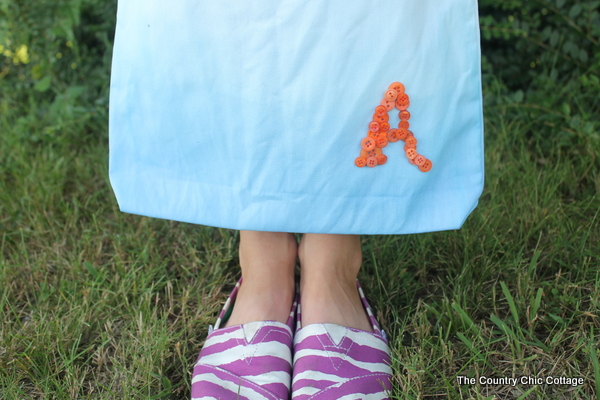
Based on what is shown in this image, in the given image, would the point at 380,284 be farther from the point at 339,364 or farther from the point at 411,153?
the point at 411,153

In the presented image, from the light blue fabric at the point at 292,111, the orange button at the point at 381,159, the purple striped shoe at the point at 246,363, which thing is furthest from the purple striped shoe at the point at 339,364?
the orange button at the point at 381,159

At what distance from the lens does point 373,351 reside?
1.01 m

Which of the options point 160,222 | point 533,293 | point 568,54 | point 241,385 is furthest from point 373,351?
point 568,54

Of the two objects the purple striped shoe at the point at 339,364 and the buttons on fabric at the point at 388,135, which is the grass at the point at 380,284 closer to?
the purple striped shoe at the point at 339,364

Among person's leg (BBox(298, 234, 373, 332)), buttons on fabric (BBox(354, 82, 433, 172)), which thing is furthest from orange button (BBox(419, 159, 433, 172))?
person's leg (BBox(298, 234, 373, 332))

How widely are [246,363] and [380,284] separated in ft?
1.23

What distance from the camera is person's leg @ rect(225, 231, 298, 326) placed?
106cm

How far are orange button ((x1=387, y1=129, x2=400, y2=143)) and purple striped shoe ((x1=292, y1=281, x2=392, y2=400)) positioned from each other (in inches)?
15.2

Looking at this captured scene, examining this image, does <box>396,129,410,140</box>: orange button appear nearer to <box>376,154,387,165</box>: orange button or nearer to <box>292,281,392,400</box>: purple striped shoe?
<box>376,154,387,165</box>: orange button

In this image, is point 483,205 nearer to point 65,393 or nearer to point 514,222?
point 514,222

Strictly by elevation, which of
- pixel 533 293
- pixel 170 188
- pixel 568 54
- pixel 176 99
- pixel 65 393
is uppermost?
pixel 568 54

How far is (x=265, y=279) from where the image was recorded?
42.6 inches

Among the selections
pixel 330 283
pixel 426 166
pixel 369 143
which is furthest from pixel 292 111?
pixel 330 283

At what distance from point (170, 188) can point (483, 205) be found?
856 mm
